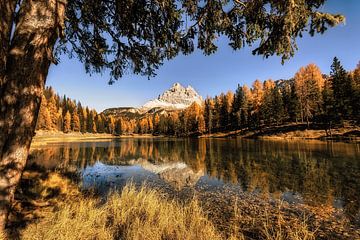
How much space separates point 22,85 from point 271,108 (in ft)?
224

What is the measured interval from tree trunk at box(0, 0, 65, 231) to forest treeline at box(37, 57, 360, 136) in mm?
56834

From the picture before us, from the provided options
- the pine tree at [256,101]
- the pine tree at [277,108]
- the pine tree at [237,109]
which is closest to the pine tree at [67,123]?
the pine tree at [237,109]

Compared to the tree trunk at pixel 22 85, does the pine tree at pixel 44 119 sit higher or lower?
higher

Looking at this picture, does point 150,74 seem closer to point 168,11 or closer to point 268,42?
point 168,11

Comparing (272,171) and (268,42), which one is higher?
(268,42)

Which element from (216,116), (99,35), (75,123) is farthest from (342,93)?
(75,123)

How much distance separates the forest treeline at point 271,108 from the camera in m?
51.0

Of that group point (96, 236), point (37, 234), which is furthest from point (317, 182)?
point (37, 234)

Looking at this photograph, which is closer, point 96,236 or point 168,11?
point 96,236

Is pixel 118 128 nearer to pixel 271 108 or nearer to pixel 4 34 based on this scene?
pixel 271 108

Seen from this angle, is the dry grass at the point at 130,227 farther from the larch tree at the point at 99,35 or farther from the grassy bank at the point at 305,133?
the grassy bank at the point at 305,133

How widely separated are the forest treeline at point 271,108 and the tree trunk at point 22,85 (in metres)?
56.8

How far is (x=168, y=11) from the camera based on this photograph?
7125mm

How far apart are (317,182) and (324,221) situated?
22.0ft
